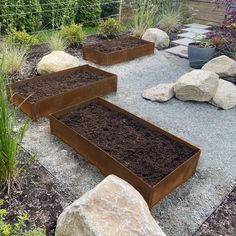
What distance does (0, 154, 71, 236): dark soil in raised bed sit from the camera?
2.06 meters

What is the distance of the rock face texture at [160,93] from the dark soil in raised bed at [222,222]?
1.81 meters

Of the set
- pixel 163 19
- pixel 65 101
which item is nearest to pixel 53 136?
pixel 65 101

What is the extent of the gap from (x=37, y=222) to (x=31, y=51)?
3.95 metres

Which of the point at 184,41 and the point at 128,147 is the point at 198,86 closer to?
the point at 128,147

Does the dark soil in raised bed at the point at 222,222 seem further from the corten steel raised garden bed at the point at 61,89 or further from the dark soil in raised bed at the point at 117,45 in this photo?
the dark soil in raised bed at the point at 117,45

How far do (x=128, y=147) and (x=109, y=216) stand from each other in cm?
109

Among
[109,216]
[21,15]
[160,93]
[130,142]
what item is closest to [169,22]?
[21,15]

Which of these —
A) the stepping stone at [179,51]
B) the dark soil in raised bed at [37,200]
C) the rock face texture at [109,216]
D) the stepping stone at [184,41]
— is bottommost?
the stepping stone at [179,51]

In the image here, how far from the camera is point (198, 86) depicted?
3721mm

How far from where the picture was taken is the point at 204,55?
5055 millimetres

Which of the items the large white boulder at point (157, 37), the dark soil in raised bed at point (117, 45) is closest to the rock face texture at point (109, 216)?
the dark soil in raised bed at point (117, 45)

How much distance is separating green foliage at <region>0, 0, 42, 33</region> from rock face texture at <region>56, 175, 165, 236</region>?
518cm

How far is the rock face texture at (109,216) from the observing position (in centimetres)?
161

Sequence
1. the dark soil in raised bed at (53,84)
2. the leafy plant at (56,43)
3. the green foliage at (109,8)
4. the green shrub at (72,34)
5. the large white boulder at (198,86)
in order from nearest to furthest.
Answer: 1. the dark soil in raised bed at (53,84)
2. the large white boulder at (198,86)
3. the leafy plant at (56,43)
4. the green shrub at (72,34)
5. the green foliage at (109,8)
